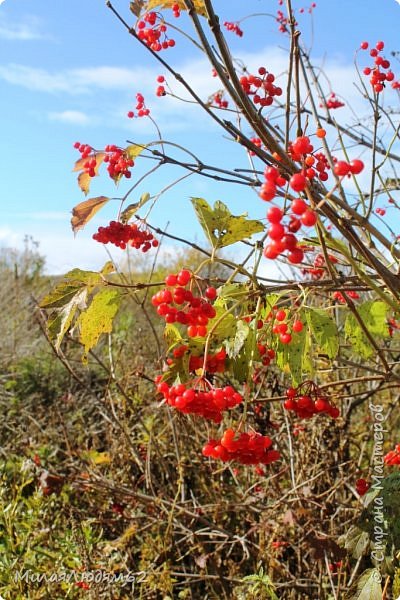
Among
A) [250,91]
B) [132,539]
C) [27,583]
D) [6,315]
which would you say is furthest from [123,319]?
[250,91]

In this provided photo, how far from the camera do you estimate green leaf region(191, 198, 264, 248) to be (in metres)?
1.29

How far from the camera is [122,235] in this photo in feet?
4.85

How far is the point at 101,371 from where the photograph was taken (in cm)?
533

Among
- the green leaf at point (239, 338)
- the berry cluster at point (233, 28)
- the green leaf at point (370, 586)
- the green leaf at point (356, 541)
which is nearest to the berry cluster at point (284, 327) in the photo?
the green leaf at point (239, 338)

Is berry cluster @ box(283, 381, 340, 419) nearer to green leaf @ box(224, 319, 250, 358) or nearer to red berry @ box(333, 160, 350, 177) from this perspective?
green leaf @ box(224, 319, 250, 358)

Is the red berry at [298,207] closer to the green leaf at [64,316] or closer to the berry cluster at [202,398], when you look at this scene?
the berry cluster at [202,398]

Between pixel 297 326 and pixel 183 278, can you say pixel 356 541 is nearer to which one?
pixel 297 326

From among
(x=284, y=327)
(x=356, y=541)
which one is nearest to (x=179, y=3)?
(x=284, y=327)

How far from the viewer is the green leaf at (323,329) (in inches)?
52.0

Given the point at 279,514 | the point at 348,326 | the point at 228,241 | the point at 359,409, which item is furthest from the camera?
the point at 359,409

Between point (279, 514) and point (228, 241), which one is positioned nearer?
point (228, 241)

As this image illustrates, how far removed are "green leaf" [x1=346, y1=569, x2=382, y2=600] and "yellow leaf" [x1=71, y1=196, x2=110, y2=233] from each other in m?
1.18

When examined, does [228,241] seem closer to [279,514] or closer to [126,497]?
[279,514]

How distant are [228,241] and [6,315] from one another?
223 inches
